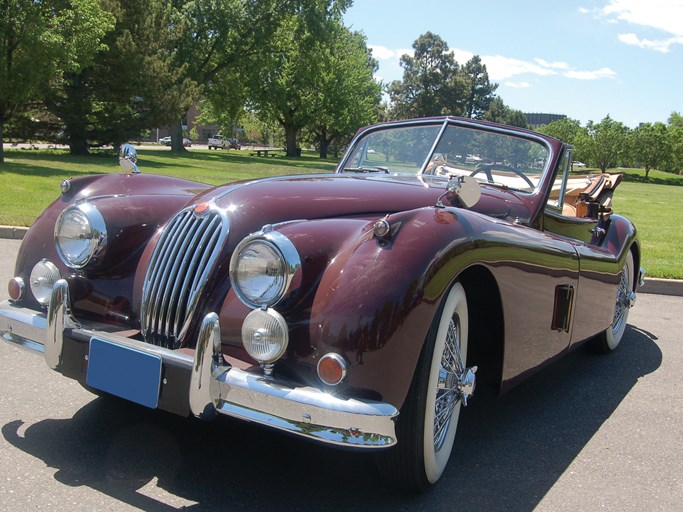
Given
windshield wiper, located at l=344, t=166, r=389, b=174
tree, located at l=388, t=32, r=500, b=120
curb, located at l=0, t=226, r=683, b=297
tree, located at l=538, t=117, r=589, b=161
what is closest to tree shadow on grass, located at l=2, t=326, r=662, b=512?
→ windshield wiper, located at l=344, t=166, r=389, b=174

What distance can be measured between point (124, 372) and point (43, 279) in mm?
813

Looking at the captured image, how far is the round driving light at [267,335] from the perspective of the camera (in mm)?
2299

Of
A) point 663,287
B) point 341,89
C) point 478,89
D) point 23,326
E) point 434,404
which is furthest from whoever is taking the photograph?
point 478,89

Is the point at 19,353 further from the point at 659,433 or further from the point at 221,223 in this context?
the point at 659,433

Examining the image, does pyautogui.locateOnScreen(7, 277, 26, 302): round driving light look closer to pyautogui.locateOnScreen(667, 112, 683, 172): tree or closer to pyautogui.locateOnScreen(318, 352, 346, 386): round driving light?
pyautogui.locateOnScreen(318, 352, 346, 386): round driving light

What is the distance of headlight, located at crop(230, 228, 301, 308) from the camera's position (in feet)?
7.81

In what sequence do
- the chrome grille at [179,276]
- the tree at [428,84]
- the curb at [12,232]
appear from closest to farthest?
the chrome grille at [179,276], the curb at [12,232], the tree at [428,84]

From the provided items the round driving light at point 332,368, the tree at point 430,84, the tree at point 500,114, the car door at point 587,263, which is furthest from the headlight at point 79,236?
the tree at point 500,114

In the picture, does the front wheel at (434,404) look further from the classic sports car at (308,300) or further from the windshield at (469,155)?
the windshield at (469,155)

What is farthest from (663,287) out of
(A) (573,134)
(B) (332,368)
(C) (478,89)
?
(C) (478,89)

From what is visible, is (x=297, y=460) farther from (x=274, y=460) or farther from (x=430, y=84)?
(x=430, y=84)

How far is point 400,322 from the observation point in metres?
2.30

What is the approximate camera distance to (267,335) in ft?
7.58

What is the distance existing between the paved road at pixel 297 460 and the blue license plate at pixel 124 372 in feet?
1.31
